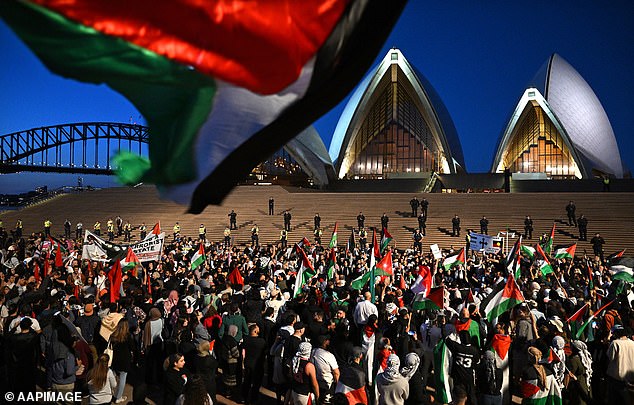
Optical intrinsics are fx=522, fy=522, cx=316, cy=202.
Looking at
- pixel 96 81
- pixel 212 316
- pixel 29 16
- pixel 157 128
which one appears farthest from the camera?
pixel 212 316

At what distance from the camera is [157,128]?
1.99 meters

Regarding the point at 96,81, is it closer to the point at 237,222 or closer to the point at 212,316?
the point at 212,316

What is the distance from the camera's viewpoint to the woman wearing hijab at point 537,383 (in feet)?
14.6

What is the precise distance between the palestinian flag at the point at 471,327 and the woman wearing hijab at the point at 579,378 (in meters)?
0.95

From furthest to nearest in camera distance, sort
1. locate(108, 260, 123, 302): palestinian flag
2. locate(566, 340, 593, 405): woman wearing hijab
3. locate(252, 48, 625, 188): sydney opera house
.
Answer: locate(252, 48, 625, 188): sydney opera house, locate(108, 260, 123, 302): palestinian flag, locate(566, 340, 593, 405): woman wearing hijab

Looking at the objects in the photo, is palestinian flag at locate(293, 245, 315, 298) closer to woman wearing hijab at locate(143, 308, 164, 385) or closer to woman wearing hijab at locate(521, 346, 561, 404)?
woman wearing hijab at locate(143, 308, 164, 385)

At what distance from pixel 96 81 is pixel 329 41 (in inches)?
32.2

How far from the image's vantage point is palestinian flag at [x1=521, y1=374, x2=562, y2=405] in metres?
4.48

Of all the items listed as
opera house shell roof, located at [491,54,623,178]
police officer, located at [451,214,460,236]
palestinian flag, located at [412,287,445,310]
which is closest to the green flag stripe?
palestinian flag, located at [412,287,445,310]

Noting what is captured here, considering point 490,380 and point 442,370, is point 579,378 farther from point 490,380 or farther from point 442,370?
point 442,370

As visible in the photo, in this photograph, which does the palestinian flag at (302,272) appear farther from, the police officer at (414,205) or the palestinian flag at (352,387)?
the police officer at (414,205)

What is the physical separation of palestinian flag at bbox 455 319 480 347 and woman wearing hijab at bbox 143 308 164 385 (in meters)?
3.21

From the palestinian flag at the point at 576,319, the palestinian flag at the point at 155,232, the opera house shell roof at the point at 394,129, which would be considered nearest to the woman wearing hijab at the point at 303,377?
the palestinian flag at the point at 576,319

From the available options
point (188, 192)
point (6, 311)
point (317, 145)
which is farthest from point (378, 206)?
point (188, 192)
